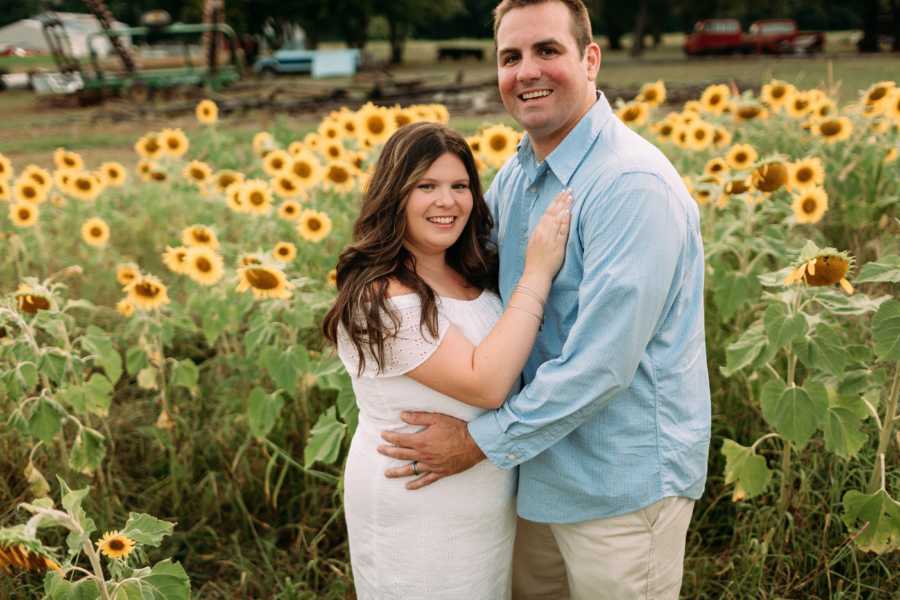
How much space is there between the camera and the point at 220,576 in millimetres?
3082

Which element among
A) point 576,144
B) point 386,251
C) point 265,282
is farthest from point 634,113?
point 386,251

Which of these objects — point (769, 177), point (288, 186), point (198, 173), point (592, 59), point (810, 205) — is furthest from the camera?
point (198, 173)

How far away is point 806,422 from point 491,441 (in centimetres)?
92

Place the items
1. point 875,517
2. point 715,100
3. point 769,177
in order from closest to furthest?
point 875,517 → point 769,177 → point 715,100

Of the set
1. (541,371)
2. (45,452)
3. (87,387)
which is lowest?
(45,452)

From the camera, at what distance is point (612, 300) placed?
1872mm

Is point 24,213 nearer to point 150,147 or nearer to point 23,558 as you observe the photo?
point 150,147

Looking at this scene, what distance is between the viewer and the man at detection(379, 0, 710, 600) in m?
1.90

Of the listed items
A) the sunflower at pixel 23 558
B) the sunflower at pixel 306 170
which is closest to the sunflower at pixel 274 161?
the sunflower at pixel 306 170

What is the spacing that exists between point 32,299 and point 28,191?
1.92 m

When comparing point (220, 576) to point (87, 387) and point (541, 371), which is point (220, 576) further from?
point (541, 371)

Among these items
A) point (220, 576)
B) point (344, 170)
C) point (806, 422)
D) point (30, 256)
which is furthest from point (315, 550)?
point (30, 256)

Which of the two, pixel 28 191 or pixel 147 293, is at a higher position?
pixel 28 191

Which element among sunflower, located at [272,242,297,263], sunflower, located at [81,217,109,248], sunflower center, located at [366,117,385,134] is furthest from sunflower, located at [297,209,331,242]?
sunflower, located at [81,217,109,248]
